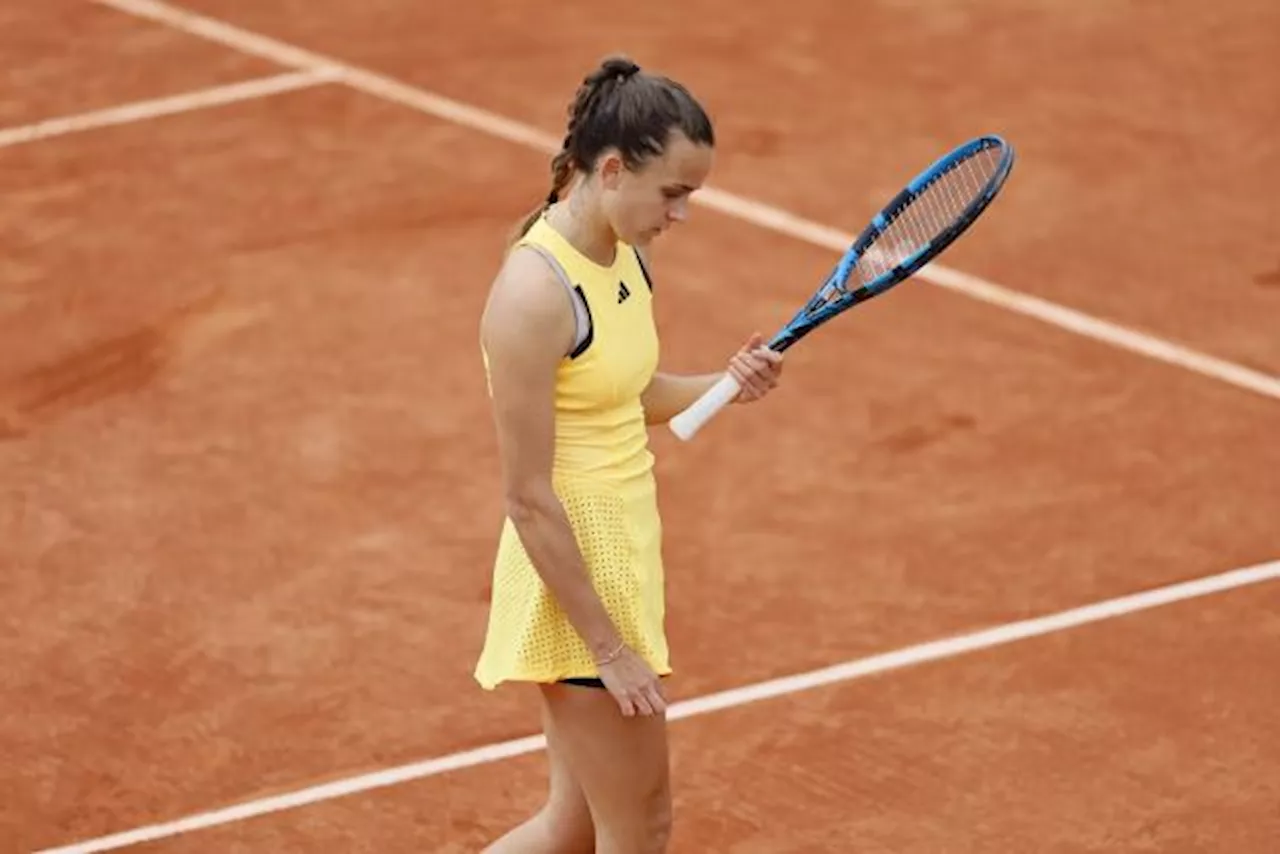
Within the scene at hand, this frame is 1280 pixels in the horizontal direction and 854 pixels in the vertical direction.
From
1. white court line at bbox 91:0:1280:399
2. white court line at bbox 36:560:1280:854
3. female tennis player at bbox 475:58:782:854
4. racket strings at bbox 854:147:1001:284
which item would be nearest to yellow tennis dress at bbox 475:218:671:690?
female tennis player at bbox 475:58:782:854

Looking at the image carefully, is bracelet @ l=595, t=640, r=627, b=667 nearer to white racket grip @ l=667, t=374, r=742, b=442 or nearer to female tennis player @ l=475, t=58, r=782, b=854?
female tennis player @ l=475, t=58, r=782, b=854

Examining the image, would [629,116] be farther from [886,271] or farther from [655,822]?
[655,822]

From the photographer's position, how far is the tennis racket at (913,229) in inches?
215

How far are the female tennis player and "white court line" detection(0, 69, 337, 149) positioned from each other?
19.7ft

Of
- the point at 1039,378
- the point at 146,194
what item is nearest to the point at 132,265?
the point at 146,194

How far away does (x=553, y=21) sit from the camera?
1162 centimetres

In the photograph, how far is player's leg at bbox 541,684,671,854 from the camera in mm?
5098

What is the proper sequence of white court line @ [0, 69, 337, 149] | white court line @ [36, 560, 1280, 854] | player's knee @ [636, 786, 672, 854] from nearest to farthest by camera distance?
player's knee @ [636, 786, 672, 854] → white court line @ [36, 560, 1280, 854] → white court line @ [0, 69, 337, 149]

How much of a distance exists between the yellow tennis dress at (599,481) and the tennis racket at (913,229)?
392mm

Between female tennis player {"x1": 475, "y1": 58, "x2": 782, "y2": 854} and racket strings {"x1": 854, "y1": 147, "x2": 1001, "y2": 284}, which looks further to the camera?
racket strings {"x1": 854, "y1": 147, "x2": 1001, "y2": 284}

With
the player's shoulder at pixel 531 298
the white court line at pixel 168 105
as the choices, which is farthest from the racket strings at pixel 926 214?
the white court line at pixel 168 105

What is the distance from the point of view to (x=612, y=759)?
511 centimetres

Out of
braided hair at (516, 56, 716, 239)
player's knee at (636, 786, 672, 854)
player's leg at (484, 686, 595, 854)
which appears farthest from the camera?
player's leg at (484, 686, 595, 854)

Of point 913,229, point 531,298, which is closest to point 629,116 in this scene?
point 531,298
